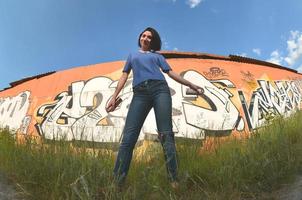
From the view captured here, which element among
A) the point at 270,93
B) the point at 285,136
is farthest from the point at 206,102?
the point at 285,136

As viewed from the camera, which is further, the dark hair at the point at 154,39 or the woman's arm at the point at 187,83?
the dark hair at the point at 154,39

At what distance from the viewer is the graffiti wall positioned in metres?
13.1

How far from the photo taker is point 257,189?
167 inches

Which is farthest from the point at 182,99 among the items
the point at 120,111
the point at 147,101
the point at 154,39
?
the point at 147,101

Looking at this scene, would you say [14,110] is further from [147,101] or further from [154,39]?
[147,101]

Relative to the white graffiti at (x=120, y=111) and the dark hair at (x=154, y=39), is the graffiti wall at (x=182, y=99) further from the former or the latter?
the dark hair at (x=154, y=39)

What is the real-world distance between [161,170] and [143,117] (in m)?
0.75

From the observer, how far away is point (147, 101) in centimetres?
459

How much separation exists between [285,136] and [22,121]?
1289 cm

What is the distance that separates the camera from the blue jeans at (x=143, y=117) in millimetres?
4246

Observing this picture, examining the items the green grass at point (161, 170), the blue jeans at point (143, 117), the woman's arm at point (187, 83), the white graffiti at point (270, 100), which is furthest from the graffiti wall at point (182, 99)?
the blue jeans at point (143, 117)

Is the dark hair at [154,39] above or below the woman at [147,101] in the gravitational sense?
above

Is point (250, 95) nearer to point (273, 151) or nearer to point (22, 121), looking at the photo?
point (22, 121)

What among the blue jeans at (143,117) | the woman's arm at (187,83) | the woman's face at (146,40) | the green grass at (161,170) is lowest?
the green grass at (161,170)
